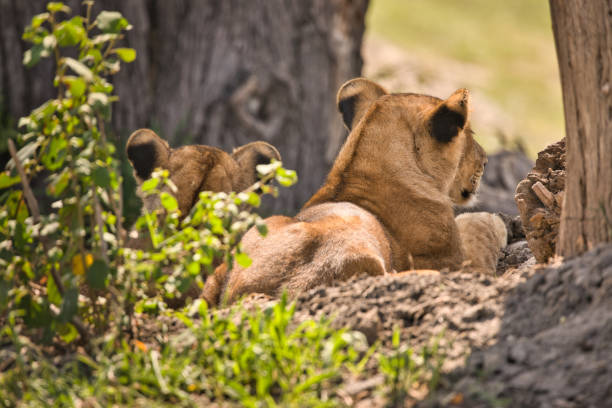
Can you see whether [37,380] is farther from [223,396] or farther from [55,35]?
[55,35]

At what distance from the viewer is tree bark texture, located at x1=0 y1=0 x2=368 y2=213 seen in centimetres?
902

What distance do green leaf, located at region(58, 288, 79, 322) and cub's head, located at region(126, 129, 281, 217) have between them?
90.4 inches

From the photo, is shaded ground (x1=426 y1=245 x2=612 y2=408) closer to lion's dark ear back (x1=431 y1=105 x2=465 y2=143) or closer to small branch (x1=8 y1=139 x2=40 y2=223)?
small branch (x1=8 y1=139 x2=40 y2=223)

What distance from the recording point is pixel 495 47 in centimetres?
2222

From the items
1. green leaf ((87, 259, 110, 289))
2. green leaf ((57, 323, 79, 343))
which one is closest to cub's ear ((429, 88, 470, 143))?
green leaf ((87, 259, 110, 289))

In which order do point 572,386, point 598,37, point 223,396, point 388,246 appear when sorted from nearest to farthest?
point 572,386, point 223,396, point 598,37, point 388,246

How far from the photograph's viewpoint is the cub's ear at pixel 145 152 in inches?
222

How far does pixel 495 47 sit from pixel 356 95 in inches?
674

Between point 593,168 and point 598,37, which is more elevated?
point 598,37

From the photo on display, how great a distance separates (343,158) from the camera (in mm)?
5695

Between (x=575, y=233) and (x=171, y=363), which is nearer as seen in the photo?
(x=171, y=363)

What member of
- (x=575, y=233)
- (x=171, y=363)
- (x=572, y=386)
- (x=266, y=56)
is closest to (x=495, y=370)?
(x=572, y=386)

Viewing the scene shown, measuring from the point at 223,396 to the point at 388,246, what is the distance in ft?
7.73

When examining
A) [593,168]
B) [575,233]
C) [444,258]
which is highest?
[593,168]
